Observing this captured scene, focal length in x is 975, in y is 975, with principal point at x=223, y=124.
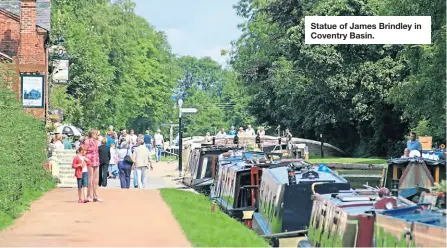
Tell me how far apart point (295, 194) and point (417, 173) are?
529 centimetres

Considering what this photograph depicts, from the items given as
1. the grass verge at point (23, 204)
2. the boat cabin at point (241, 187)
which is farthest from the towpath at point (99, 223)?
the boat cabin at point (241, 187)

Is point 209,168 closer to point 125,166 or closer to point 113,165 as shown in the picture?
point 113,165

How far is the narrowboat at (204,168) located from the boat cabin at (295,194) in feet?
46.9

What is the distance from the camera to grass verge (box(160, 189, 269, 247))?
57.9ft

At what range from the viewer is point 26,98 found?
33469 mm

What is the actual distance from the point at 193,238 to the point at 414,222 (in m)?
5.88

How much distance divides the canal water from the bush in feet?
56.4

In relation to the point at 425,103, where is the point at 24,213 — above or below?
below

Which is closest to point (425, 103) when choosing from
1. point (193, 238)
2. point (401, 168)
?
point (401, 168)

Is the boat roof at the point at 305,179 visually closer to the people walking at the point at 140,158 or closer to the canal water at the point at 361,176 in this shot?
the people walking at the point at 140,158

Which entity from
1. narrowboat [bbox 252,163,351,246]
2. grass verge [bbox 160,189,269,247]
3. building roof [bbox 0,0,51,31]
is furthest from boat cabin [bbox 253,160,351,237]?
building roof [bbox 0,0,51,31]

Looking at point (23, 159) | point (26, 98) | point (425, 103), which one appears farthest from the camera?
point (425, 103)

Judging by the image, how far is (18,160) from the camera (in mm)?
24109

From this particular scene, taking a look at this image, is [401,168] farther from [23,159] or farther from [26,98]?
[26,98]
